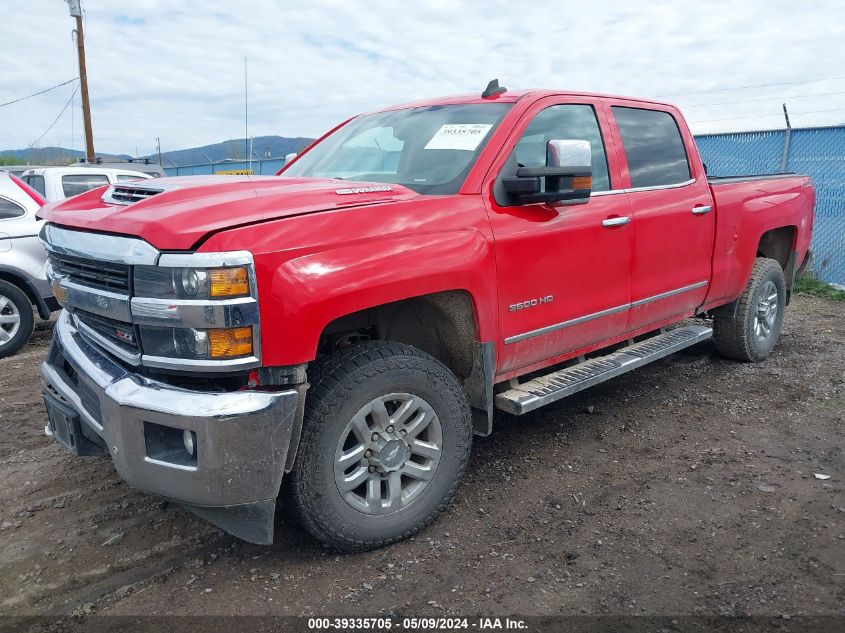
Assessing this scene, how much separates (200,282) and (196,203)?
43 cm

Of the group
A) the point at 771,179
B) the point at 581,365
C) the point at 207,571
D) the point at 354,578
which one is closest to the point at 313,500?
the point at 354,578

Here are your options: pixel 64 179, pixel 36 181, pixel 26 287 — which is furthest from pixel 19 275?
pixel 36 181

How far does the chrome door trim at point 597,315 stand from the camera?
3465 mm

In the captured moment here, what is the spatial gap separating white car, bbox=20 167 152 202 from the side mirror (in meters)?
7.60

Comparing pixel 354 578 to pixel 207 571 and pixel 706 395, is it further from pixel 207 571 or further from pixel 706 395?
pixel 706 395

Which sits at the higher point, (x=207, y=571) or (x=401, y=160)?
(x=401, y=160)

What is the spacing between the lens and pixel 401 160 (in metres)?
3.69

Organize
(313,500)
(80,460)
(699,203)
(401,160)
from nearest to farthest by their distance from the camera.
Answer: (313,500) → (401,160) → (80,460) → (699,203)

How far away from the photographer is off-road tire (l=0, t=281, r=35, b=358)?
637 cm

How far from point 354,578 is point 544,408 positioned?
7.50ft

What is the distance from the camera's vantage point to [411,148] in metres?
3.73

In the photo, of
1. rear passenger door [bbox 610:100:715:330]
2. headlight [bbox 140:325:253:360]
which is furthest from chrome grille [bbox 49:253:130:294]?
rear passenger door [bbox 610:100:715:330]

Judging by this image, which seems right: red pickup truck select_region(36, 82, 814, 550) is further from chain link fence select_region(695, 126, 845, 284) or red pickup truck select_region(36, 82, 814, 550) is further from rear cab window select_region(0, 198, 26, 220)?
chain link fence select_region(695, 126, 845, 284)

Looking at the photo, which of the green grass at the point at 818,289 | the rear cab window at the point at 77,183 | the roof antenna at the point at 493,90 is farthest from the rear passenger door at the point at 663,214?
the rear cab window at the point at 77,183
